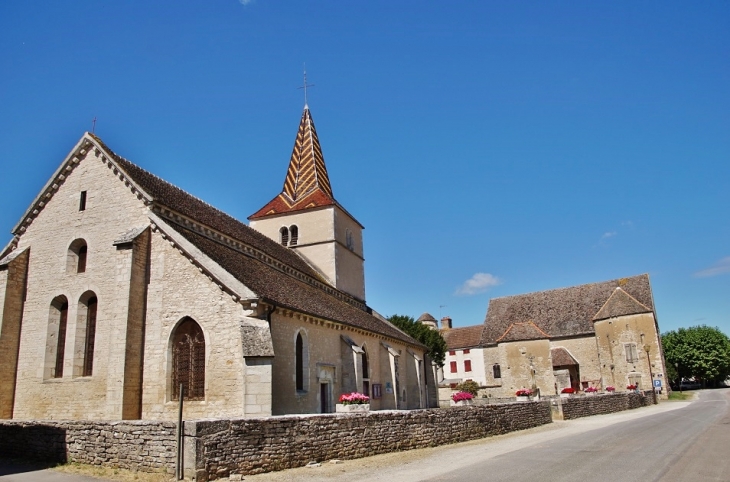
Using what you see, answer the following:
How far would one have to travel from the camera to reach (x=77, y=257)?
759 inches

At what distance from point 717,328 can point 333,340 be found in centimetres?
7382

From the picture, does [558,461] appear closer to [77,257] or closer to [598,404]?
[77,257]

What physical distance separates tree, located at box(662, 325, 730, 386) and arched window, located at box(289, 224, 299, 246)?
59181 mm

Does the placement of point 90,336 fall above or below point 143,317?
below

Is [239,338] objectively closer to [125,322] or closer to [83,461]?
[125,322]

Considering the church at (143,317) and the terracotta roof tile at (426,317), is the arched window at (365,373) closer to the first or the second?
the church at (143,317)

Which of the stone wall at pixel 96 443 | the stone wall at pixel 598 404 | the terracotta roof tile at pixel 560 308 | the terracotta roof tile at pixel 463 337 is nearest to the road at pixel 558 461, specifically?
the stone wall at pixel 96 443

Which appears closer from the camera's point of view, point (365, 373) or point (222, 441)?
point (222, 441)

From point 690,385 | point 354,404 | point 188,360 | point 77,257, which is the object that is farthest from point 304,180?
point 690,385

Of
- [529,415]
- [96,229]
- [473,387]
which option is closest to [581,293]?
[473,387]

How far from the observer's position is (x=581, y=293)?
53969 millimetres

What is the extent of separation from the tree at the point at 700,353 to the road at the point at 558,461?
61.5 m

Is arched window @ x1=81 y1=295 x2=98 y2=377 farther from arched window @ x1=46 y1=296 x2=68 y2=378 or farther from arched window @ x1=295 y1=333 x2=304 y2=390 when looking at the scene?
arched window @ x1=295 y1=333 x2=304 y2=390

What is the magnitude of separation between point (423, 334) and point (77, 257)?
3617 cm
